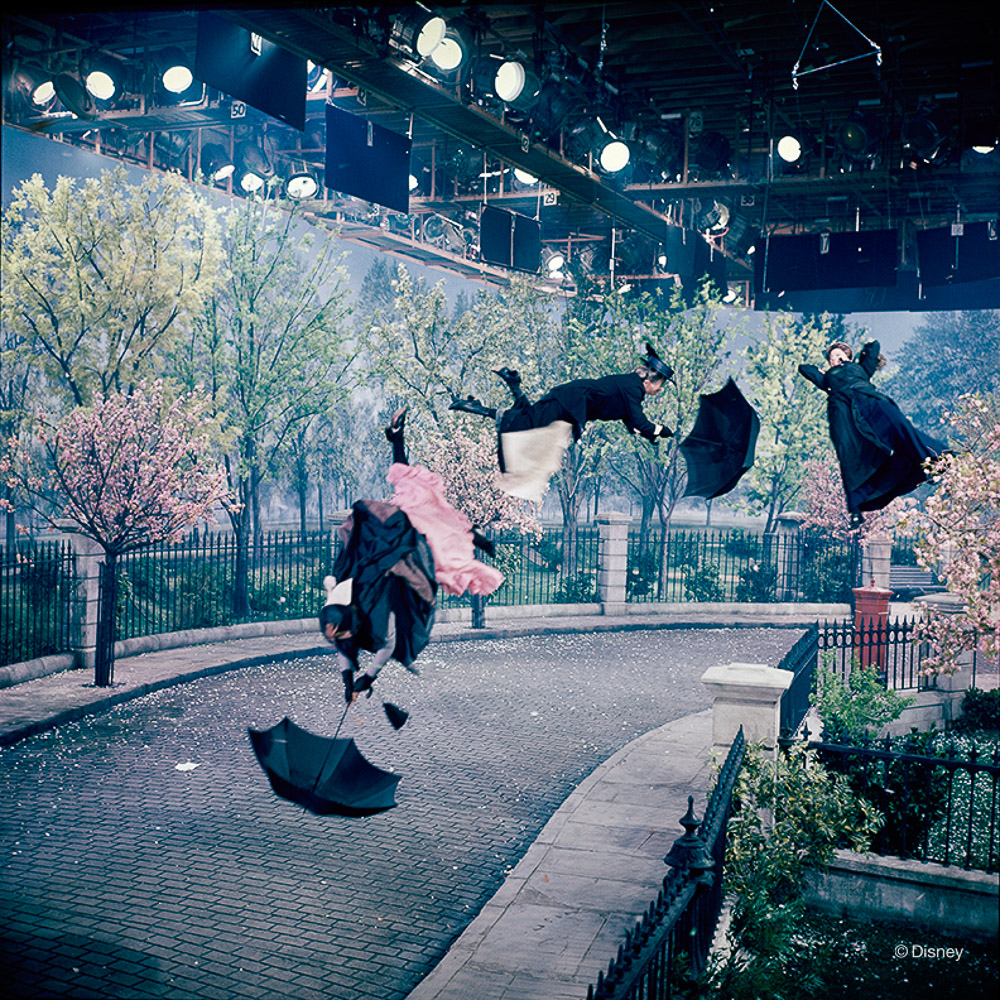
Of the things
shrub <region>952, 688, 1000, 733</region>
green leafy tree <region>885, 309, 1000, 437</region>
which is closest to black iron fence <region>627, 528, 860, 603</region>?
shrub <region>952, 688, 1000, 733</region>

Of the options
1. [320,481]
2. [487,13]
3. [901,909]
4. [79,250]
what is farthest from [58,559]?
[320,481]

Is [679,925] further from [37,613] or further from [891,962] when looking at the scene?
[37,613]

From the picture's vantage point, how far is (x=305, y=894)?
7703mm

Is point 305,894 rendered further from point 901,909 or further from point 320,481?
point 320,481

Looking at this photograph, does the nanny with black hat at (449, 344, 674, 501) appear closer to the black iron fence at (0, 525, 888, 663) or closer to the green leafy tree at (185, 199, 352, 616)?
the black iron fence at (0, 525, 888, 663)

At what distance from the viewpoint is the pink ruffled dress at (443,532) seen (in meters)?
3.91

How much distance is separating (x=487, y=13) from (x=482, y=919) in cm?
984

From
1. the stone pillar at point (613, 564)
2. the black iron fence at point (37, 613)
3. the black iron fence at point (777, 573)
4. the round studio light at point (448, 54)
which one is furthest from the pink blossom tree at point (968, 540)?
the black iron fence at point (777, 573)

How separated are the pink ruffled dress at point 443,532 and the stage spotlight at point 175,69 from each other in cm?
1144

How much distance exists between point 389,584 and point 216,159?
17.3 m

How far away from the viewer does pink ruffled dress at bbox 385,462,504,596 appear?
391 centimetres

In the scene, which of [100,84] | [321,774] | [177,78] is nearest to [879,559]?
[177,78]

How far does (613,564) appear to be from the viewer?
74.6 feet

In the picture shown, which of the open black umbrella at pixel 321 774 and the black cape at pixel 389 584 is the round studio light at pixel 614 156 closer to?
the black cape at pixel 389 584
